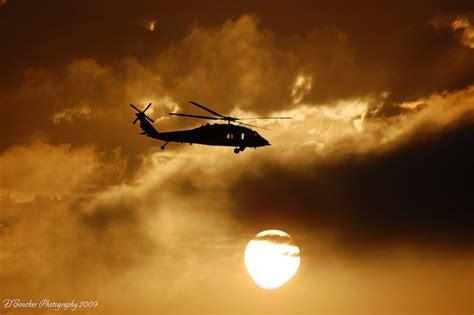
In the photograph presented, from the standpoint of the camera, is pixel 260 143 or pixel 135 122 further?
pixel 135 122

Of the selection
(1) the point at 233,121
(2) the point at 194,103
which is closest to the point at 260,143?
(1) the point at 233,121

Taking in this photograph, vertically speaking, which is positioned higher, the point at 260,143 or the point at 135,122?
the point at 135,122

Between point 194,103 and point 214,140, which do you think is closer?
point 194,103

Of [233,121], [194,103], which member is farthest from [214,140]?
[194,103]

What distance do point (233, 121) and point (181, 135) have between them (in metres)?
9.37

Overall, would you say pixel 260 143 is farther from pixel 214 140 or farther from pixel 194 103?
pixel 194 103

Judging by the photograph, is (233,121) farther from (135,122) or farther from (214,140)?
(135,122)

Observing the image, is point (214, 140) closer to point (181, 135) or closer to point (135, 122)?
point (181, 135)

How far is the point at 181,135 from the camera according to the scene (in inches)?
3152

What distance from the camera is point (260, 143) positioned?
259 ft

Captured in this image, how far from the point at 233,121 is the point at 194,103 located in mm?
17293

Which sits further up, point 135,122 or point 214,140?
point 135,122

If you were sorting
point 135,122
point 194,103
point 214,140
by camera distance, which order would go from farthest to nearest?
point 135,122, point 214,140, point 194,103

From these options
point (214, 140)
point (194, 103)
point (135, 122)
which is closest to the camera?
point (194, 103)
